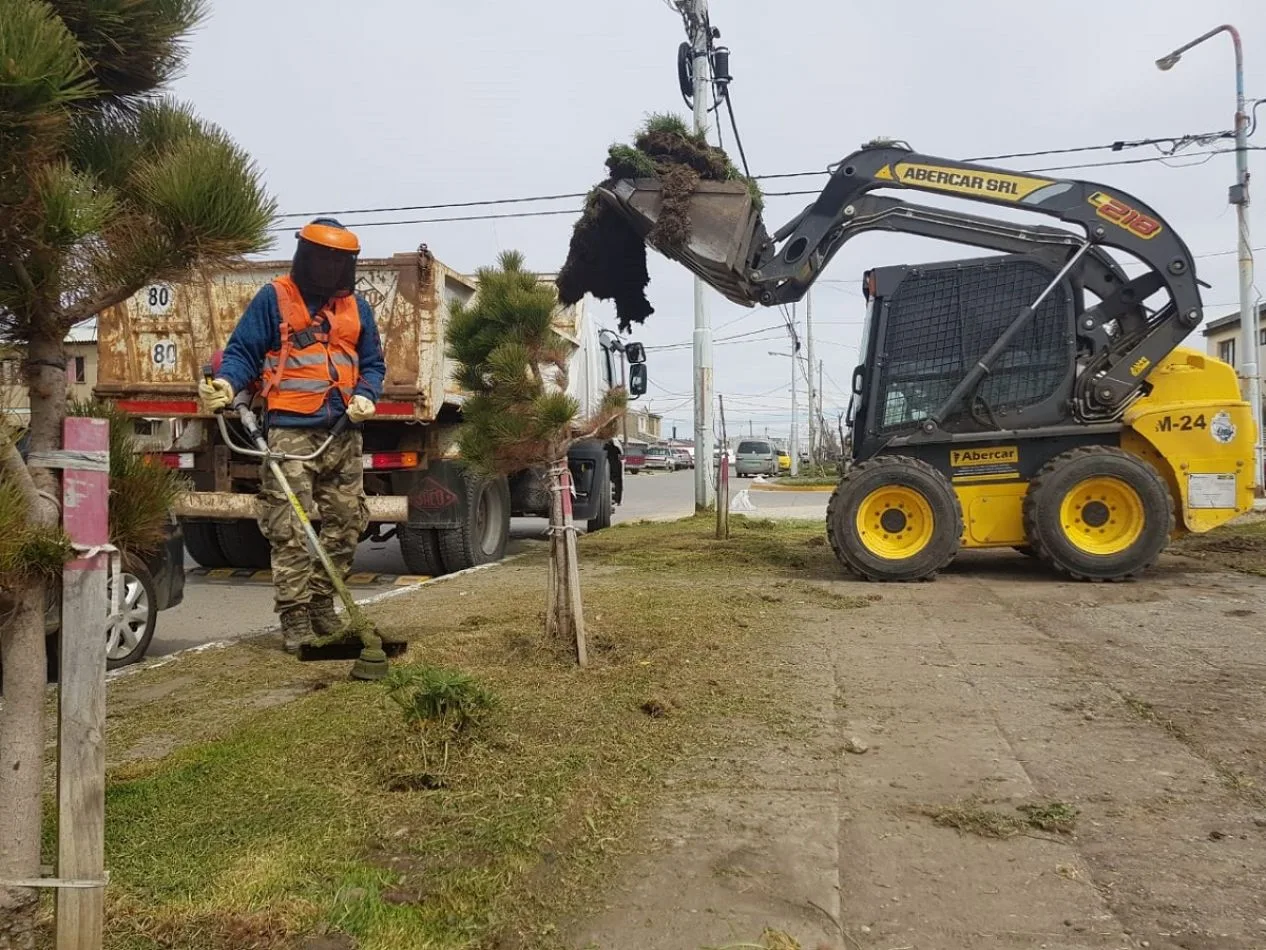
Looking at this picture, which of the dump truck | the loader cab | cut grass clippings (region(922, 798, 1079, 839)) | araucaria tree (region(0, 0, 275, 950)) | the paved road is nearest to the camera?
araucaria tree (region(0, 0, 275, 950))

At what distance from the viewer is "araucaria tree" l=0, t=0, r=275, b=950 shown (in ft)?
5.84

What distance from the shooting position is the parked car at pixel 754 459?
147ft

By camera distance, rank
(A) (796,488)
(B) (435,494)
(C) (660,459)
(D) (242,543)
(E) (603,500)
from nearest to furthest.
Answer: (B) (435,494) < (D) (242,543) < (E) (603,500) < (A) (796,488) < (C) (660,459)

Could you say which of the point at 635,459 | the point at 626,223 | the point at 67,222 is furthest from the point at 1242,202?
the point at 635,459

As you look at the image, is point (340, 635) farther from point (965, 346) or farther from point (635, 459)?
point (635, 459)

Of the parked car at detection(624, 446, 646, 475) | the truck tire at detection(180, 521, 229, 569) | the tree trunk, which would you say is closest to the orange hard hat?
the tree trunk

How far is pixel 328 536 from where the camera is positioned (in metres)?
4.97

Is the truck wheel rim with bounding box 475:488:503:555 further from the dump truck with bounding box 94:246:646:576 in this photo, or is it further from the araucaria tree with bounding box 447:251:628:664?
the araucaria tree with bounding box 447:251:628:664

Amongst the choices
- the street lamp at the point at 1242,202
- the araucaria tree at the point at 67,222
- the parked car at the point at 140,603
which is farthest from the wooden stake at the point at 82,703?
the street lamp at the point at 1242,202

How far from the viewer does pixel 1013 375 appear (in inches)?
302

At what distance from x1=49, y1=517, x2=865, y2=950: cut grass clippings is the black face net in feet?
A: 5.86

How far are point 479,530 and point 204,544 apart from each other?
273 cm

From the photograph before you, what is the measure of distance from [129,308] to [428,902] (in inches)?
297

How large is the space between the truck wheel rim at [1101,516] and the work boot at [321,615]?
17.4 feet
